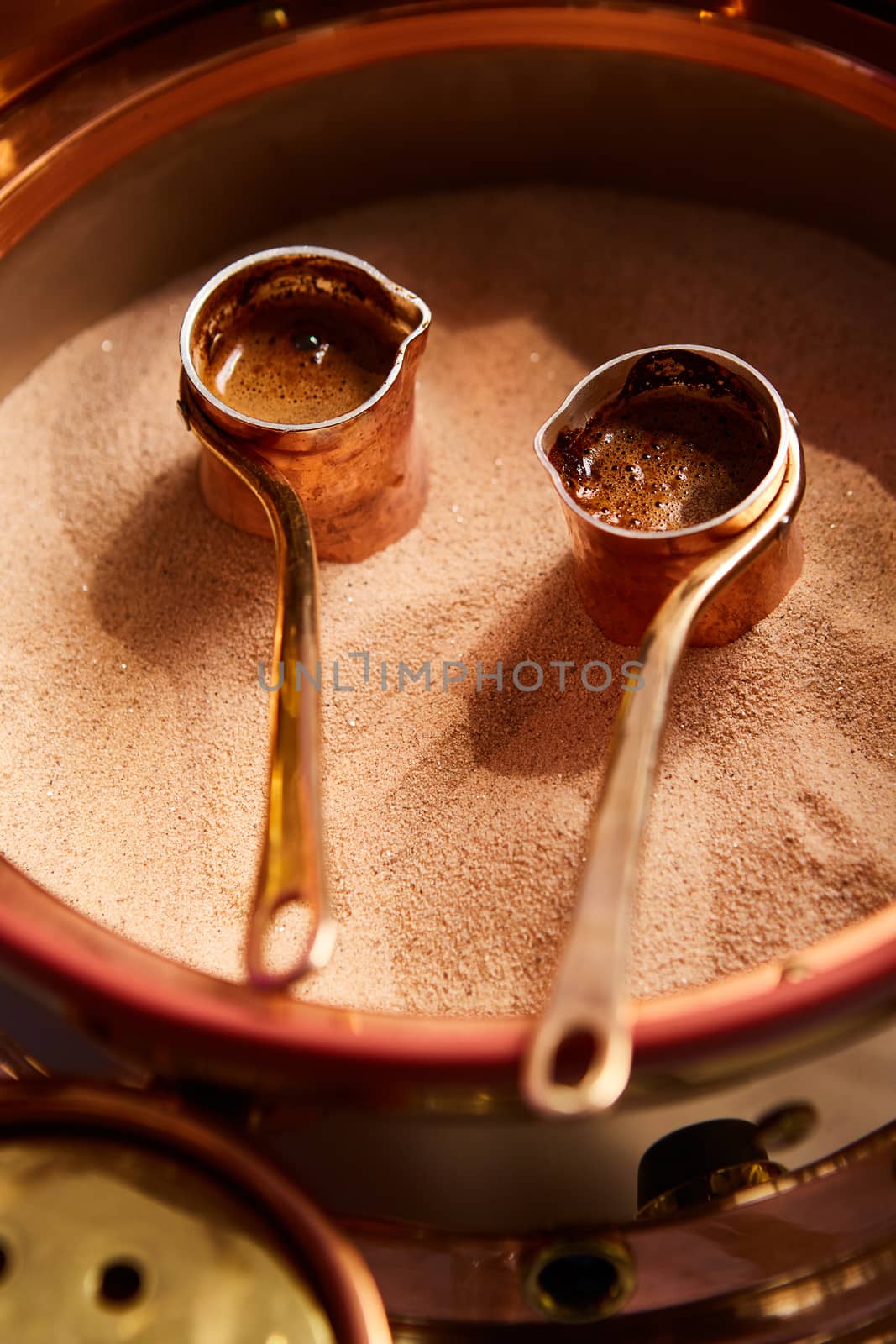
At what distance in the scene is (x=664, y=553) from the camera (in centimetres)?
50

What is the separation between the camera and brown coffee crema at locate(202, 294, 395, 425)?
0.61 meters

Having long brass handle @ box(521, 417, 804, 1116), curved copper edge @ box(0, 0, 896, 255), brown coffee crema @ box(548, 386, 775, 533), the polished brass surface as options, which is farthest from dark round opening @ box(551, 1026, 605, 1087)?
curved copper edge @ box(0, 0, 896, 255)

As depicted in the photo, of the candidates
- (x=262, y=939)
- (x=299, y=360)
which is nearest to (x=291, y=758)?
(x=262, y=939)

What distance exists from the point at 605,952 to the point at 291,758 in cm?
13

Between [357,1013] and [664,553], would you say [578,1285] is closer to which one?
[357,1013]

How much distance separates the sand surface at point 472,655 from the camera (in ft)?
1.61

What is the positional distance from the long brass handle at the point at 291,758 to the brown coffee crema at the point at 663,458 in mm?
126

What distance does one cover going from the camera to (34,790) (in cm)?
55

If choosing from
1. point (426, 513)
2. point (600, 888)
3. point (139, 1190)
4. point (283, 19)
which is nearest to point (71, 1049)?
point (139, 1190)

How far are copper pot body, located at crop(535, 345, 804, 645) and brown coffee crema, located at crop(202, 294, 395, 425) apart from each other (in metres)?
0.12

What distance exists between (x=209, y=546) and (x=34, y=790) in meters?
0.15

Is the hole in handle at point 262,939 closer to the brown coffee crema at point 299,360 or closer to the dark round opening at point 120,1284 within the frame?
the dark round opening at point 120,1284

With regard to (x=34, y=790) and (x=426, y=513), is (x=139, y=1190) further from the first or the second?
(x=426, y=513)

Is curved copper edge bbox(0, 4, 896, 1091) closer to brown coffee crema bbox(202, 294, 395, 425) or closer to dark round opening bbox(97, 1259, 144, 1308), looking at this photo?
dark round opening bbox(97, 1259, 144, 1308)
